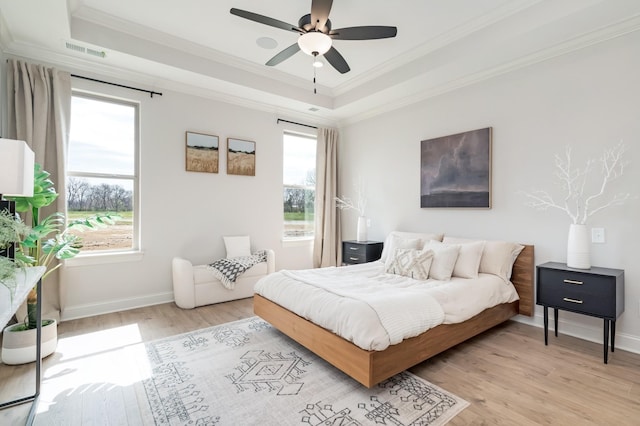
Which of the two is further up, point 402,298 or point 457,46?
point 457,46

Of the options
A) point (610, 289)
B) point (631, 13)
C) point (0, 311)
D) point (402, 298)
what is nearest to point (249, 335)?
point (402, 298)

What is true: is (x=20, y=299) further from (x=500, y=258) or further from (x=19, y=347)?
(x=500, y=258)

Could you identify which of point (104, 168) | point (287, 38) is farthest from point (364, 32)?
point (104, 168)

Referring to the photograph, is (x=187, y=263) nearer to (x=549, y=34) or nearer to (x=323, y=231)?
(x=323, y=231)

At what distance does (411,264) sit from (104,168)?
12.1 feet

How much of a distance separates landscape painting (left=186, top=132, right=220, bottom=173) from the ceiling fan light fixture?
2.26 metres

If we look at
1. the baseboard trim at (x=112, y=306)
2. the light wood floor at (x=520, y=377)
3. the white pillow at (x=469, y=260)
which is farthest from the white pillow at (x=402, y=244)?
the baseboard trim at (x=112, y=306)

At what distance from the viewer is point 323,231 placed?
5.55 meters

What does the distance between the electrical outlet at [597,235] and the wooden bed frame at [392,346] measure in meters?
0.51

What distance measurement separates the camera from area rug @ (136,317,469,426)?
73.0 inches

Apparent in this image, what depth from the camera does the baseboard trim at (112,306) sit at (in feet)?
11.4

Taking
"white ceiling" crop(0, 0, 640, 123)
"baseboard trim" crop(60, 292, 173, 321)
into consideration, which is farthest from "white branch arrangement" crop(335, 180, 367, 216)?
"baseboard trim" crop(60, 292, 173, 321)

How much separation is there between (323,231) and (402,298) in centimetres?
325

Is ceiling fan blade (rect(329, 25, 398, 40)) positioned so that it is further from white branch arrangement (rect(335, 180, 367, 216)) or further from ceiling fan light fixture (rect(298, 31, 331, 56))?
white branch arrangement (rect(335, 180, 367, 216))
